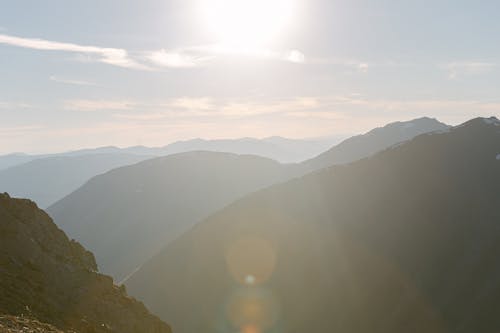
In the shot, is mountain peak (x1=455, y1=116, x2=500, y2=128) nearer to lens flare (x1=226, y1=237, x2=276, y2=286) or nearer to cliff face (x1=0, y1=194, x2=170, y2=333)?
lens flare (x1=226, y1=237, x2=276, y2=286)

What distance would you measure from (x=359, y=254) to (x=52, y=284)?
91724mm

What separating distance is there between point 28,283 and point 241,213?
373 feet

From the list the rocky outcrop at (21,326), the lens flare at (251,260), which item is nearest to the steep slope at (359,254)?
the lens flare at (251,260)

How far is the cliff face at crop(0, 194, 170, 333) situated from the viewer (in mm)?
25609

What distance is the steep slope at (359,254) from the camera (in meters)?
94.0

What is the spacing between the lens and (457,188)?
116m

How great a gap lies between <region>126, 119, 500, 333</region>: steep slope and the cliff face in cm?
7273

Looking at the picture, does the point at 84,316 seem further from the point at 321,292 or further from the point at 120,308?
the point at 321,292

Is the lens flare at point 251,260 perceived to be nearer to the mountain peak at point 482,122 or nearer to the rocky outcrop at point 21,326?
the mountain peak at point 482,122

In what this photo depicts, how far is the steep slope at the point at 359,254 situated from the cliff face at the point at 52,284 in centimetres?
7273

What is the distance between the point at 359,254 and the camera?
357 feet

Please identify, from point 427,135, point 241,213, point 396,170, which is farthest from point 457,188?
point 241,213

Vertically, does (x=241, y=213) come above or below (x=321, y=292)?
above

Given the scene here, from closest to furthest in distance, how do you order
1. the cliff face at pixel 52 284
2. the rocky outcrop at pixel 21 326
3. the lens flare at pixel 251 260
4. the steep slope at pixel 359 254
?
the rocky outcrop at pixel 21 326 < the cliff face at pixel 52 284 < the steep slope at pixel 359 254 < the lens flare at pixel 251 260
